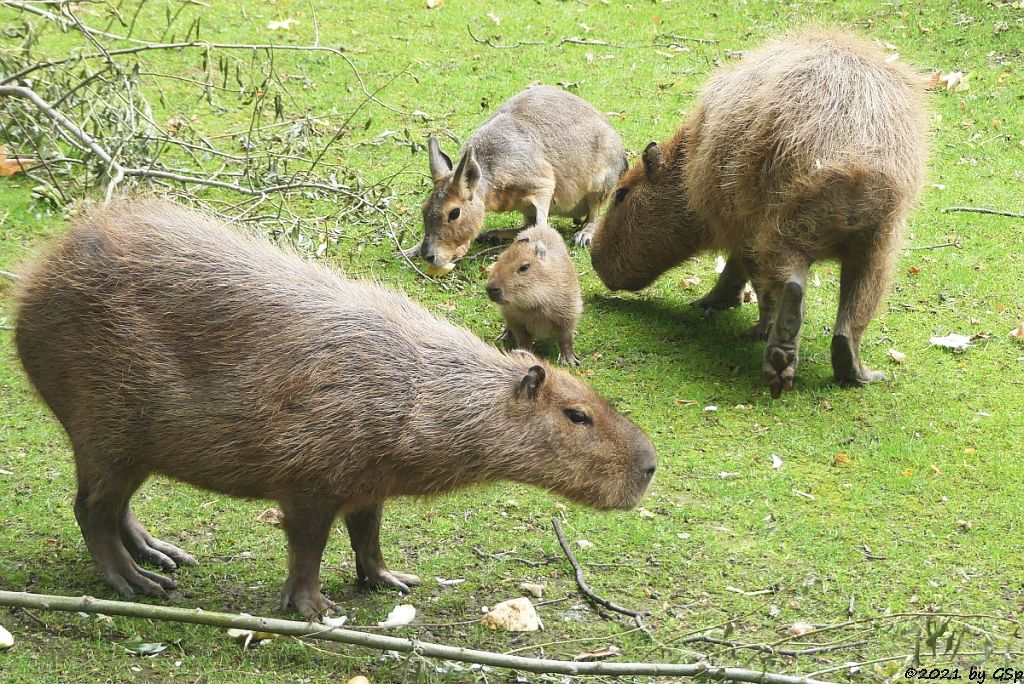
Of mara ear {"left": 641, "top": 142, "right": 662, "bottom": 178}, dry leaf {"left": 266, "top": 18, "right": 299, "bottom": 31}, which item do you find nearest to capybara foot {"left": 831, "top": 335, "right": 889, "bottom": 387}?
mara ear {"left": 641, "top": 142, "right": 662, "bottom": 178}

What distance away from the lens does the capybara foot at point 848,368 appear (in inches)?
234

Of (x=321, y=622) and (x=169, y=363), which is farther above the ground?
(x=169, y=363)

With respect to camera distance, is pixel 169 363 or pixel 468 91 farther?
pixel 468 91

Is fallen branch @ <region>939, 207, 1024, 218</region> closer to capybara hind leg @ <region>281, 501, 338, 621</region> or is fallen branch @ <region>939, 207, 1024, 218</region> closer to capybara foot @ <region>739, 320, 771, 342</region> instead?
capybara foot @ <region>739, 320, 771, 342</region>

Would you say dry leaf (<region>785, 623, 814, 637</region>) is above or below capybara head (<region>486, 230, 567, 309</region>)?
below

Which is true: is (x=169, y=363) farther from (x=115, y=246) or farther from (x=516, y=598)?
(x=516, y=598)

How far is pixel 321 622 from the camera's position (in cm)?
408

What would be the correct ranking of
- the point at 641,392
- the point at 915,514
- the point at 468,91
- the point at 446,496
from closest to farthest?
the point at 446,496, the point at 915,514, the point at 641,392, the point at 468,91

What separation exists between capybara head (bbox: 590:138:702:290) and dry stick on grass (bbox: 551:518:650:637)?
2661mm

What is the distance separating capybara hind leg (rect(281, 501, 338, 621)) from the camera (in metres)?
4.00

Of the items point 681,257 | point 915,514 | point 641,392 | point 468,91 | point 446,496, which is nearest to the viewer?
point 446,496

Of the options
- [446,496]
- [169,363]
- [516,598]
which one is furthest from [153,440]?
[516,598]

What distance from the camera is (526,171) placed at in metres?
8.17

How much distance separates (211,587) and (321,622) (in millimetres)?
563
